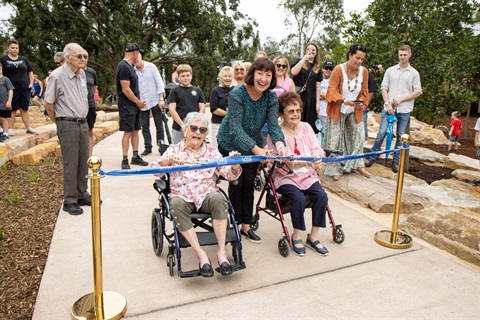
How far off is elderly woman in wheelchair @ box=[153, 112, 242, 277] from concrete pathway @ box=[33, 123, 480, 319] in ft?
0.89

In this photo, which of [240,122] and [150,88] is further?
[150,88]

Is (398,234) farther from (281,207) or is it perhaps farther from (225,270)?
(225,270)

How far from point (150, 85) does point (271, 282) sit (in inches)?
182

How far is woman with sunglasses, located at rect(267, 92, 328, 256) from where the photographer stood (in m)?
3.40

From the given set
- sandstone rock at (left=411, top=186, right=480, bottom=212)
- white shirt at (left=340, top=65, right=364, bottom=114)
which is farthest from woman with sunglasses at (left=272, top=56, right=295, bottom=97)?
sandstone rock at (left=411, top=186, right=480, bottom=212)

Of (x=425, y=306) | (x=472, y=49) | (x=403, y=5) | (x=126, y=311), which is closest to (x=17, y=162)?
(x=126, y=311)

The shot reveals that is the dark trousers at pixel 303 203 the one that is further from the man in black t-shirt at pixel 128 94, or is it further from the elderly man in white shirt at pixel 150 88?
the elderly man in white shirt at pixel 150 88

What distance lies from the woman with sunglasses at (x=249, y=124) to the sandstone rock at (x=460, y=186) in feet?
11.5

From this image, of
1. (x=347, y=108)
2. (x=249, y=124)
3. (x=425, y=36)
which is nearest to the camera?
(x=249, y=124)

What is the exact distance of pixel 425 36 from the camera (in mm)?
6680

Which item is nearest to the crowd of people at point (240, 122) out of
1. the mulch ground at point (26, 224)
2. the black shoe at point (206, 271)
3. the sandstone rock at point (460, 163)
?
the black shoe at point (206, 271)

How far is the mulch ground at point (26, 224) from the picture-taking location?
2688 mm

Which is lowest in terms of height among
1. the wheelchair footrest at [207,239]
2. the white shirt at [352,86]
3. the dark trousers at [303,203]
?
the wheelchair footrest at [207,239]

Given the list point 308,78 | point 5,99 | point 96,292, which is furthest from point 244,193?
point 5,99
